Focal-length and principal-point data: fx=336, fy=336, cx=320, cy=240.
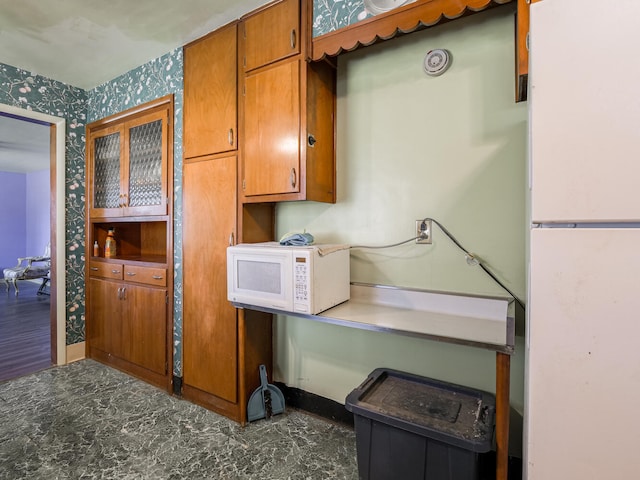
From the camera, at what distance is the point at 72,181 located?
123 inches

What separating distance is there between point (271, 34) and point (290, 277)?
1.38 meters

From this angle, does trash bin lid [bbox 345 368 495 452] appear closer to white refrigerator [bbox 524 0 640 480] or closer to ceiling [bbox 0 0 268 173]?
white refrigerator [bbox 524 0 640 480]

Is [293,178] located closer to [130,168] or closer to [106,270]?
[130,168]

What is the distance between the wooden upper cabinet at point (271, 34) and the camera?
1821 millimetres

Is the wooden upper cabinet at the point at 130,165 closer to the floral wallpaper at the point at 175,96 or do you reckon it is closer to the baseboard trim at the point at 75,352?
the floral wallpaper at the point at 175,96

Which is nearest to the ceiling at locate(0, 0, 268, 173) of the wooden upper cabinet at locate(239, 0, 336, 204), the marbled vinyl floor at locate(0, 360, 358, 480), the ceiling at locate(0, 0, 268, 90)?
the ceiling at locate(0, 0, 268, 90)

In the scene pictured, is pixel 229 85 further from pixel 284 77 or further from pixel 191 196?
pixel 191 196

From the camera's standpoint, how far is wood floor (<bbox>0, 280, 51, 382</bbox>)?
298cm

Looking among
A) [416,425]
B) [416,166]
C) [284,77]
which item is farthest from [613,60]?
A: [284,77]

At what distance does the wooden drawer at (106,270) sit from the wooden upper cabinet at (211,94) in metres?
1.26

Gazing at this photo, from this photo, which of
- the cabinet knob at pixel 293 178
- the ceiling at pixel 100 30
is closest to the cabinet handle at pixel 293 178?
the cabinet knob at pixel 293 178

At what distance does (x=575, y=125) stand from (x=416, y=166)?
3.15 ft

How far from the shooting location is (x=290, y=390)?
7.44 ft

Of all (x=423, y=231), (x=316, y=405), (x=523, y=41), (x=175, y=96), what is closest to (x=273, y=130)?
(x=423, y=231)
